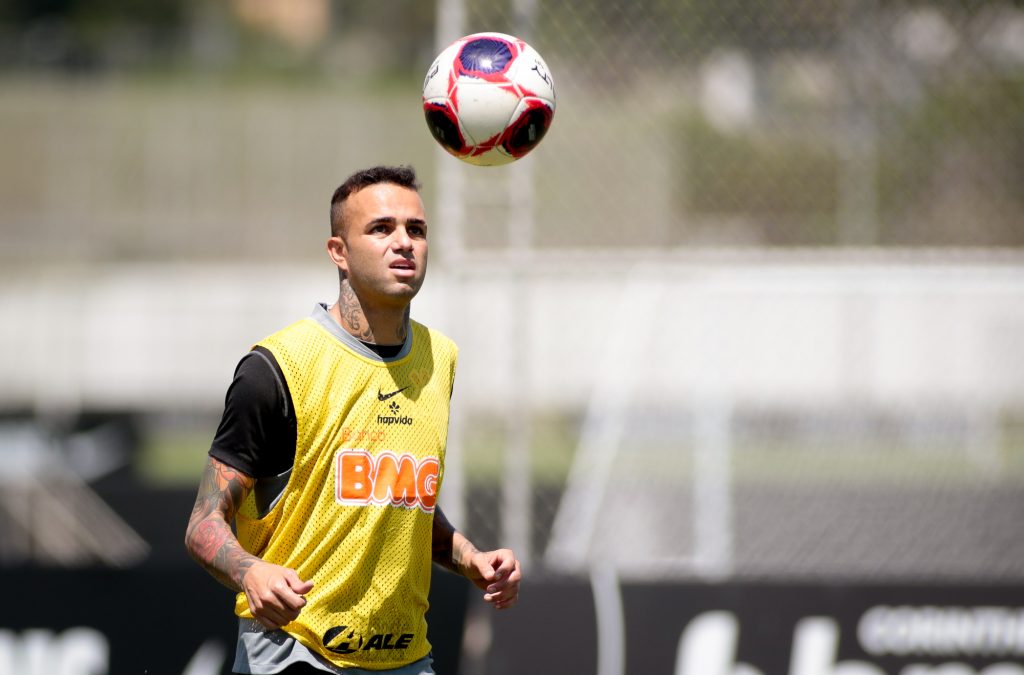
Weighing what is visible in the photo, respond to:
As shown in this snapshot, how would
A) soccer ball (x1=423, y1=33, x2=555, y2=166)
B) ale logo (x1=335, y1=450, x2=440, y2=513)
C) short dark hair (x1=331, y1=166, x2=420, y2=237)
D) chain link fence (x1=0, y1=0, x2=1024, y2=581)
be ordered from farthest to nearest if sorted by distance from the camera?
1. chain link fence (x1=0, y1=0, x2=1024, y2=581)
2. soccer ball (x1=423, y1=33, x2=555, y2=166)
3. short dark hair (x1=331, y1=166, x2=420, y2=237)
4. ale logo (x1=335, y1=450, x2=440, y2=513)

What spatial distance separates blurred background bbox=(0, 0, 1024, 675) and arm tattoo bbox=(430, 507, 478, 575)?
68.7 inches

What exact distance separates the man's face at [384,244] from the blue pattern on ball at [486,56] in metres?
0.74

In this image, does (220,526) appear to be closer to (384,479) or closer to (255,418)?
(255,418)

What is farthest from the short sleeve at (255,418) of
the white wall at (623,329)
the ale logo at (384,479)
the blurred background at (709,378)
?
the white wall at (623,329)

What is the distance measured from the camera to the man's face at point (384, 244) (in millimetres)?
3508

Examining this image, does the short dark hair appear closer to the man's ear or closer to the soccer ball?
the man's ear

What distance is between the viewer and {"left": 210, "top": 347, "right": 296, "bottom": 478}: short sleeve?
3.35 meters

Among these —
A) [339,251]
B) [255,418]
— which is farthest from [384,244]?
Answer: [255,418]

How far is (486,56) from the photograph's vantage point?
166 inches

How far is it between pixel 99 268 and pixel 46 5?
14.1 meters

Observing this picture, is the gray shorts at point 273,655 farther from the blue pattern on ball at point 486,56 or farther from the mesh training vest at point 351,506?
the blue pattern on ball at point 486,56

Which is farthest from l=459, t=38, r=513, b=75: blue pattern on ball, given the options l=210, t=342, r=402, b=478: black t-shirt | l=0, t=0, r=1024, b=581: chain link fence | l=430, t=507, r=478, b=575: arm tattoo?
l=0, t=0, r=1024, b=581: chain link fence

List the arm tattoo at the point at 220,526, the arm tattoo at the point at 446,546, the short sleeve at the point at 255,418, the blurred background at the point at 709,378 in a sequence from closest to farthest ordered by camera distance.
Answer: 1. the arm tattoo at the point at 220,526
2. the short sleeve at the point at 255,418
3. the arm tattoo at the point at 446,546
4. the blurred background at the point at 709,378

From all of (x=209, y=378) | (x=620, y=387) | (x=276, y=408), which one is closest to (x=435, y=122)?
(x=276, y=408)
